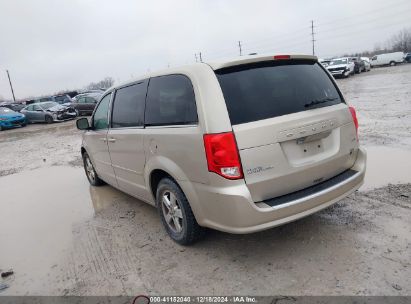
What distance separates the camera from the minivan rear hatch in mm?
3057

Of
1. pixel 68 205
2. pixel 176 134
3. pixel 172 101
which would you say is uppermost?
pixel 172 101

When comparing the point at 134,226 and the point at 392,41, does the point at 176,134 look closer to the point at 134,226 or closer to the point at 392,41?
the point at 134,226

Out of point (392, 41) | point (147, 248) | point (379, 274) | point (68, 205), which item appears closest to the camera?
point (379, 274)

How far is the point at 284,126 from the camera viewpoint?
10.3 ft

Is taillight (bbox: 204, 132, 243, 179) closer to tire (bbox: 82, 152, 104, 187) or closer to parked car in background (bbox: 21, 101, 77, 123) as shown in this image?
tire (bbox: 82, 152, 104, 187)

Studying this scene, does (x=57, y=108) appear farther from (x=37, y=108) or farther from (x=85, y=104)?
(x=85, y=104)

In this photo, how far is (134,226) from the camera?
4688mm

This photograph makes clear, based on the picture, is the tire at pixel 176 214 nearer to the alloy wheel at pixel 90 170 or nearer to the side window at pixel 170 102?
the side window at pixel 170 102

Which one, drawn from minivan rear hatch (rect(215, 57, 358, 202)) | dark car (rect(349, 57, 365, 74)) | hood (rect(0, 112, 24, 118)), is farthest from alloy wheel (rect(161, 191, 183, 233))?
dark car (rect(349, 57, 365, 74))

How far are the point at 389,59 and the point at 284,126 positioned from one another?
54740mm

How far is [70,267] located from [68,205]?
2360mm

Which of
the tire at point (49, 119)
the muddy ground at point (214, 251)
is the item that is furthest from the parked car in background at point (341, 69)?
the muddy ground at point (214, 251)

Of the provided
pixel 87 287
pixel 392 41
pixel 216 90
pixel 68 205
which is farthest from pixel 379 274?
pixel 392 41

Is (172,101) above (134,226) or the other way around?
above
